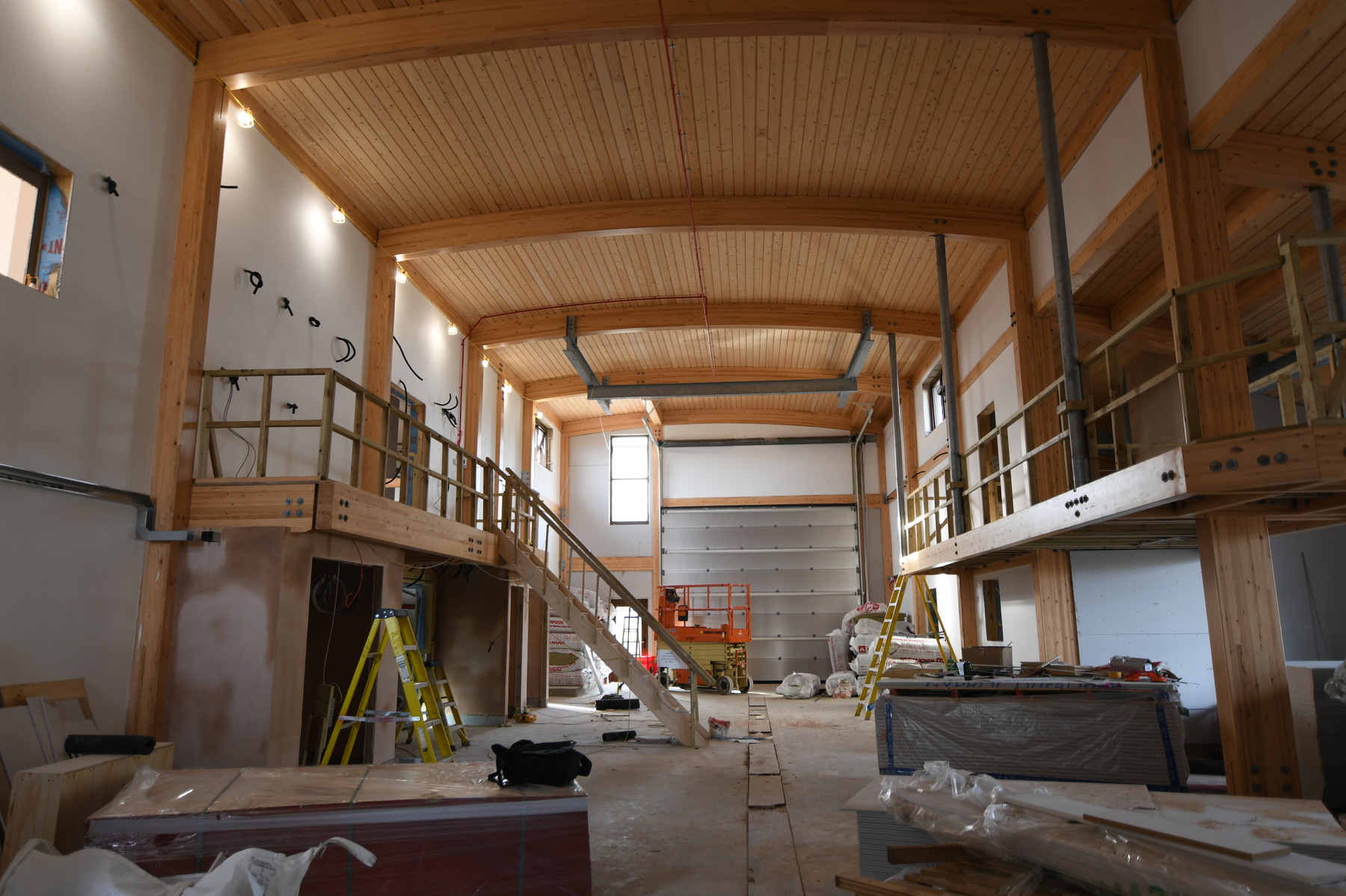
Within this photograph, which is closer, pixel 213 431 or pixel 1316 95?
pixel 1316 95

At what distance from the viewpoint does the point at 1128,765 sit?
592 centimetres

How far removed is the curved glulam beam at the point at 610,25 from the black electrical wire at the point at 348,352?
3.29 m

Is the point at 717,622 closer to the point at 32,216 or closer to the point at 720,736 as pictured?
the point at 720,736

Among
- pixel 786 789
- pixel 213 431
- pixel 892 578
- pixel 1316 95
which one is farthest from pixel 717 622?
pixel 1316 95

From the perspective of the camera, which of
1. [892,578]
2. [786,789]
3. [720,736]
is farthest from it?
[892,578]

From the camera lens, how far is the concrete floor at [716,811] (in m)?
5.12

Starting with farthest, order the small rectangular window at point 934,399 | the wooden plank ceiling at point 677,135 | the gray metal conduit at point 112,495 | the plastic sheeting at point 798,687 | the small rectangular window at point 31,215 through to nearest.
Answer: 1. the plastic sheeting at point 798,687
2. the small rectangular window at point 934,399
3. the wooden plank ceiling at point 677,135
4. the small rectangular window at point 31,215
5. the gray metal conduit at point 112,495

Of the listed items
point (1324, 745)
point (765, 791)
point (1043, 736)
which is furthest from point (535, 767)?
point (1324, 745)

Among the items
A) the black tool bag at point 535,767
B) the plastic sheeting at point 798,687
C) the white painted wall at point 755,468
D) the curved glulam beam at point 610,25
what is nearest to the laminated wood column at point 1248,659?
the curved glulam beam at point 610,25

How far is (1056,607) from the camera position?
9664 millimetres

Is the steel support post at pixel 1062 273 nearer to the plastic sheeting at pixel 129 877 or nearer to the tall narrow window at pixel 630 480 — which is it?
the plastic sheeting at pixel 129 877

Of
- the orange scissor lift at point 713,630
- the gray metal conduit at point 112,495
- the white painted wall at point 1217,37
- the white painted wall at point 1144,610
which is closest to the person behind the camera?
the gray metal conduit at point 112,495

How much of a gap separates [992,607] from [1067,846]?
1065 cm

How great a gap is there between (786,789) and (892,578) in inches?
512
